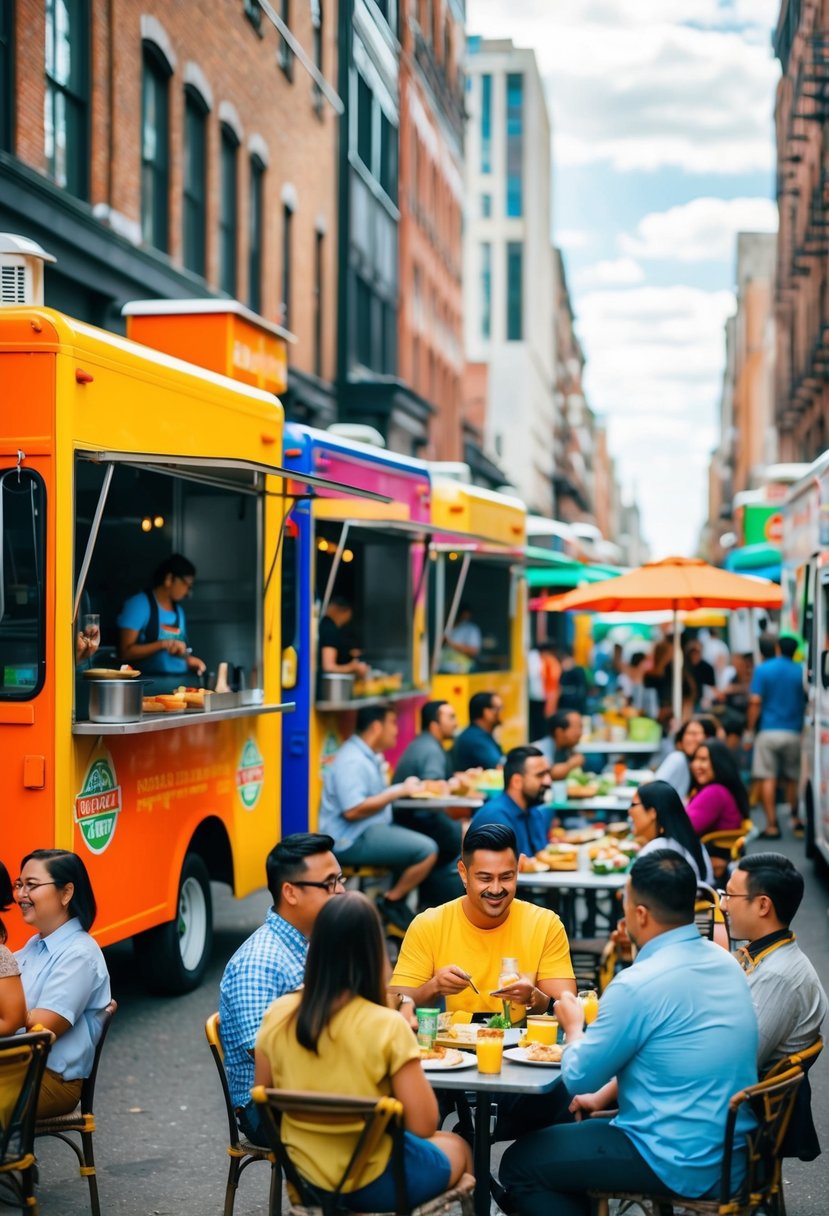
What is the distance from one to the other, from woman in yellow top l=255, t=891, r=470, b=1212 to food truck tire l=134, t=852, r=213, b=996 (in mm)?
4867

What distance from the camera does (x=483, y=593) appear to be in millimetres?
18906

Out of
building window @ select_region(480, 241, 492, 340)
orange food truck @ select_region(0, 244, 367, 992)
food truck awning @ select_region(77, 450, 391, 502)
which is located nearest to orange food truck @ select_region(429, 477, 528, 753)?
orange food truck @ select_region(0, 244, 367, 992)

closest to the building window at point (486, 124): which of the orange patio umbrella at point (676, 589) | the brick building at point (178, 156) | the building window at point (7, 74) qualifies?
the brick building at point (178, 156)

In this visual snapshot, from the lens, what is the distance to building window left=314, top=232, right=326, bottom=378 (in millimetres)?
27109

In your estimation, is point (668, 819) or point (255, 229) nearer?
point (668, 819)

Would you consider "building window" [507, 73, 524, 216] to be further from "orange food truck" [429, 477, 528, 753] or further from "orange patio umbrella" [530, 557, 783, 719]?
"orange patio umbrella" [530, 557, 783, 719]

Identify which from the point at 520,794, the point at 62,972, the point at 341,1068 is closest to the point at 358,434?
the point at 520,794

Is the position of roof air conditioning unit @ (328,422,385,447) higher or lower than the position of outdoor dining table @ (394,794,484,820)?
higher

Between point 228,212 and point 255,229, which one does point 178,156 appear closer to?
point 228,212

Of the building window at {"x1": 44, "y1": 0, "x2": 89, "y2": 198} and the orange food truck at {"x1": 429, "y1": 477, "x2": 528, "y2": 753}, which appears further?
the orange food truck at {"x1": 429, "y1": 477, "x2": 528, "y2": 753}

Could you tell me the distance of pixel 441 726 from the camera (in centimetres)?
1222

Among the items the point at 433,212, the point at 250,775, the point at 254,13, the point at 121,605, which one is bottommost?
the point at 250,775

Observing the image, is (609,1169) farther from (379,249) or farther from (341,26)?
(379,249)

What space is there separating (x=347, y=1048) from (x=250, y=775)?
6148 millimetres
